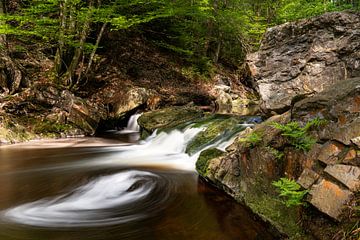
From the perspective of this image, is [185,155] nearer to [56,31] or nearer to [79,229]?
[79,229]

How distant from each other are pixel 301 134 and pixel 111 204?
2913 mm

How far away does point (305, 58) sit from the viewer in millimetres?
6289

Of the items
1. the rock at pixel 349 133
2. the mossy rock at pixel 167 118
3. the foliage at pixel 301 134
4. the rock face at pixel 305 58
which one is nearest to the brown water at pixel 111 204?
the foliage at pixel 301 134

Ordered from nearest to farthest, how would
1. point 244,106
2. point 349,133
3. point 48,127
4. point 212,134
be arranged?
point 349,133 → point 212,134 → point 48,127 → point 244,106

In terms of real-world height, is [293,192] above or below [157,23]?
below

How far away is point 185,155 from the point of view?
7.93 m

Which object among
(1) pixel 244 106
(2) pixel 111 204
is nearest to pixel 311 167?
(2) pixel 111 204

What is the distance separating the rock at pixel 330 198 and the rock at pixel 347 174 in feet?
0.22

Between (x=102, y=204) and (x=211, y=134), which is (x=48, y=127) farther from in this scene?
(x=102, y=204)

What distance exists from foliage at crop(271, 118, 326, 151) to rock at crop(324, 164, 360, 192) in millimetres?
621

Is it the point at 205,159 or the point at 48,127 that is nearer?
the point at 205,159

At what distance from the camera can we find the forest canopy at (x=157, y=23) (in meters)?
10.3

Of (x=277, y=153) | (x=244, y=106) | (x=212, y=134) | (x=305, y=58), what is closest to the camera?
(x=277, y=153)

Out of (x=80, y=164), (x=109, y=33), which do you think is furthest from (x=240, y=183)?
(x=109, y=33)
